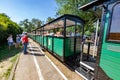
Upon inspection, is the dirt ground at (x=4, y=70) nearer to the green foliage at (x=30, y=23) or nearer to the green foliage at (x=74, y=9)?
the green foliage at (x=74, y=9)

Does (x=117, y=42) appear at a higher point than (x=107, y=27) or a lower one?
lower

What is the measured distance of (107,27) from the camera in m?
4.31

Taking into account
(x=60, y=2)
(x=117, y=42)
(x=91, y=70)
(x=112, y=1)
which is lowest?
(x=91, y=70)

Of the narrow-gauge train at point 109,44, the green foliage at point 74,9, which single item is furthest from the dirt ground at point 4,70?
the green foliage at point 74,9

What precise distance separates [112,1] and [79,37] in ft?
19.7

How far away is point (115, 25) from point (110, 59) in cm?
95

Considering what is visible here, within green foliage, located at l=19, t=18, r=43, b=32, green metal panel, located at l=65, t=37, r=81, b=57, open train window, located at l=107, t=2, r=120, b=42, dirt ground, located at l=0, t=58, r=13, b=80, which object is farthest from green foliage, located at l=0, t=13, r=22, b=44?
green foliage, located at l=19, t=18, r=43, b=32

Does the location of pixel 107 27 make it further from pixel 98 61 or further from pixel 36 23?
pixel 36 23

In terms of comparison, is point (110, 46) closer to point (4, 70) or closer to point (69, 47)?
point (69, 47)

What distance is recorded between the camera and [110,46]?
4.15 m

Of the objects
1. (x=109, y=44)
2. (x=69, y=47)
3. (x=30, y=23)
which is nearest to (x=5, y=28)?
(x=69, y=47)

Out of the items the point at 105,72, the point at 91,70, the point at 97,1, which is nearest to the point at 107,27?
the point at 97,1

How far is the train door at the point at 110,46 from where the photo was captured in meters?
3.93

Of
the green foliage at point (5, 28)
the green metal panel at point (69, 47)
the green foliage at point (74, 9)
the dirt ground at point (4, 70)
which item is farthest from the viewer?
the green foliage at point (74, 9)
